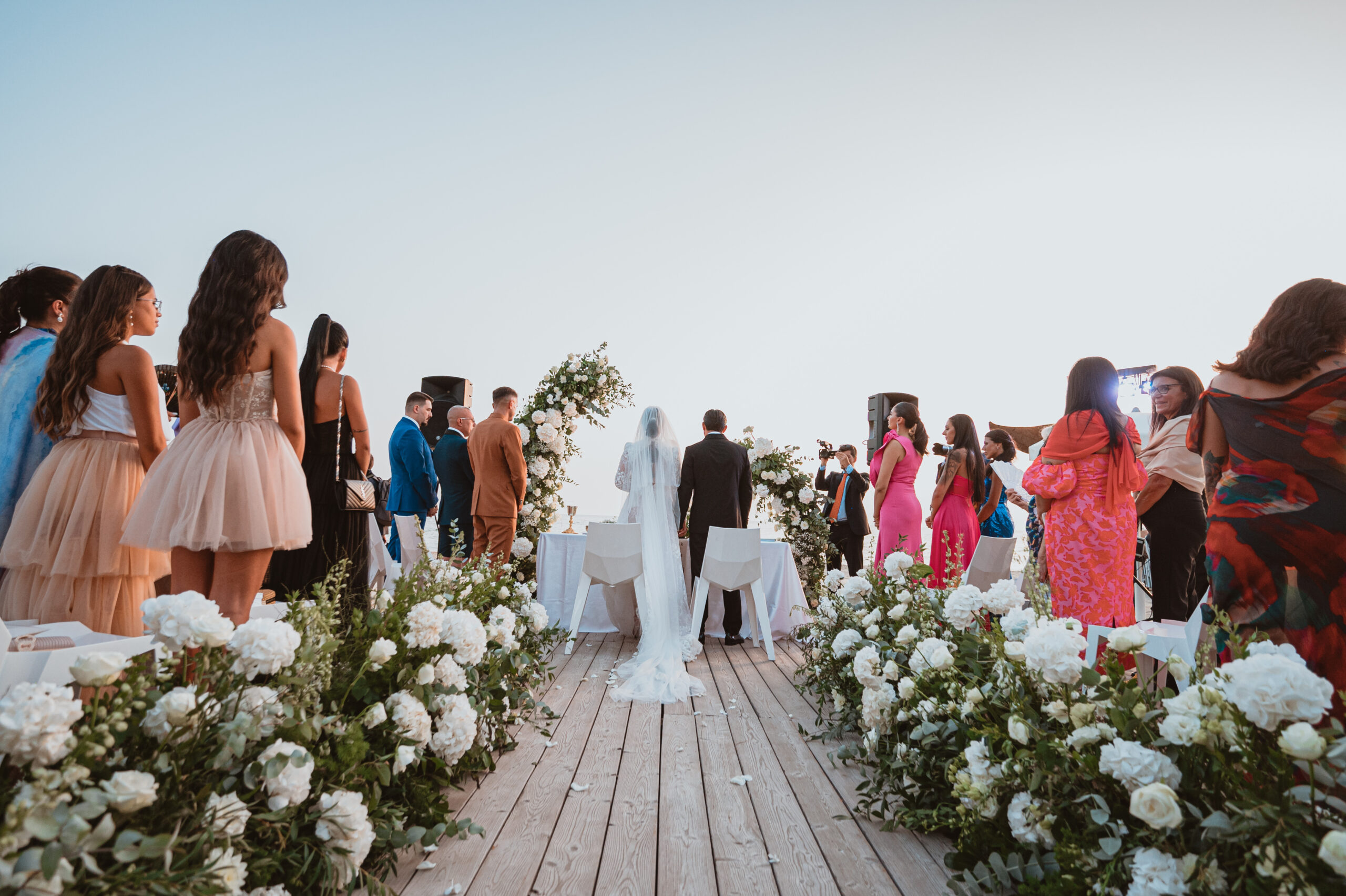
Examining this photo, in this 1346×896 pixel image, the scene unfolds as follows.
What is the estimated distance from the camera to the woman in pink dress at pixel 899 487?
5094mm

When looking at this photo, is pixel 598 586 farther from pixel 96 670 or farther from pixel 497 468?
pixel 96 670

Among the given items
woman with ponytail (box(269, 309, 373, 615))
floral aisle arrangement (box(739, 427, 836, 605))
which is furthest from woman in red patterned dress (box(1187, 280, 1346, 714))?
floral aisle arrangement (box(739, 427, 836, 605))

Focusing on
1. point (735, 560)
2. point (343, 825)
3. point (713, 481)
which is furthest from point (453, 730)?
point (713, 481)

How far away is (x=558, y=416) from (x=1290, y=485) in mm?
5767

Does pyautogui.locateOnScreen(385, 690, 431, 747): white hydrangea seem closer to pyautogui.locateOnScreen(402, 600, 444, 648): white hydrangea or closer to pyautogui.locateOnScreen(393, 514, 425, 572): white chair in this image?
pyautogui.locateOnScreen(402, 600, 444, 648): white hydrangea

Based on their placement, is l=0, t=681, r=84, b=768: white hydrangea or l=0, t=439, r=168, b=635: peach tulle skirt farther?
l=0, t=439, r=168, b=635: peach tulle skirt

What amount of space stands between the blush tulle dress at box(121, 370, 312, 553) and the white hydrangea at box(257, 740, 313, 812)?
0.97m

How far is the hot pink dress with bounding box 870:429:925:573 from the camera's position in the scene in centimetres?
511

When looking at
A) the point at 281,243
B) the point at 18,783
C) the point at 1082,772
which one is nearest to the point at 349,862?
the point at 18,783

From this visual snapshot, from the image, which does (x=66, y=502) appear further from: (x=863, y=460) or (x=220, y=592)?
(x=863, y=460)

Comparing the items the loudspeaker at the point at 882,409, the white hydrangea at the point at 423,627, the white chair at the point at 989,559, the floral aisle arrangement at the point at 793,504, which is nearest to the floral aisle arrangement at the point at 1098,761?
the white hydrangea at the point at 423,627

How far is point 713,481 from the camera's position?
537 cm

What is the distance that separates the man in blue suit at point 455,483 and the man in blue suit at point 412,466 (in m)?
0.12

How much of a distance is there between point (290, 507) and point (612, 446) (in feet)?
12.7
